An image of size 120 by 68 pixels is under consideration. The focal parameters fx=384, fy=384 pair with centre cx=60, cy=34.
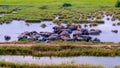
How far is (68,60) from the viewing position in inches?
1296

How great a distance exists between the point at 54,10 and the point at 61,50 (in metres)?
32.1

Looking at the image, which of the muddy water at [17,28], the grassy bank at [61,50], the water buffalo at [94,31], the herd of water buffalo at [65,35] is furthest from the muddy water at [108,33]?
the muddy water at [17,28]

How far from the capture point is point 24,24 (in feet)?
183

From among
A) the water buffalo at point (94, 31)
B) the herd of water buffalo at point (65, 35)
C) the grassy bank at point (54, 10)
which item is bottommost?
the grassy bank at point (54, 10)

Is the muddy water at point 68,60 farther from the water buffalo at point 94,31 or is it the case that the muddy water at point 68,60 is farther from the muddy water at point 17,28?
the water buffalo at point 94,31

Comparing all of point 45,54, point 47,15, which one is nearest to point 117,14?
point 47,15

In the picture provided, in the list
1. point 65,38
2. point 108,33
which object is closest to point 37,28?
point 108,33

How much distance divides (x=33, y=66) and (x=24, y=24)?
26.2 meters

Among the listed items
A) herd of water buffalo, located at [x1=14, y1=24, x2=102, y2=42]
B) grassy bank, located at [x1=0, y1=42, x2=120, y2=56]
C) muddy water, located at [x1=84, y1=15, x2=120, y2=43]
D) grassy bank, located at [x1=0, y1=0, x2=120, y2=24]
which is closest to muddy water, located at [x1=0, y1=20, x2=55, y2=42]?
herd of water buffalo, located at [x1=14, y1=24, x2=102, y2=42]

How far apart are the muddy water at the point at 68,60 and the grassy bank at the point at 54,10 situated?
70.9ft

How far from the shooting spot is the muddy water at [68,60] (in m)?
32.1

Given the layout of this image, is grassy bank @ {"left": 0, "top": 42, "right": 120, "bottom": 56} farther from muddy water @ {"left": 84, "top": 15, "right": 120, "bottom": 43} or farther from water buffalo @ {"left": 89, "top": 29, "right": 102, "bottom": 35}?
water buffalo @ {"left": 89, "top": 29, "right": 102, "bottom": 35}

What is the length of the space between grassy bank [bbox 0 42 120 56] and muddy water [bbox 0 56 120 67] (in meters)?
0.82

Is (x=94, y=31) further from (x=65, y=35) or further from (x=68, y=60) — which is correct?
(x=68, y=60)
